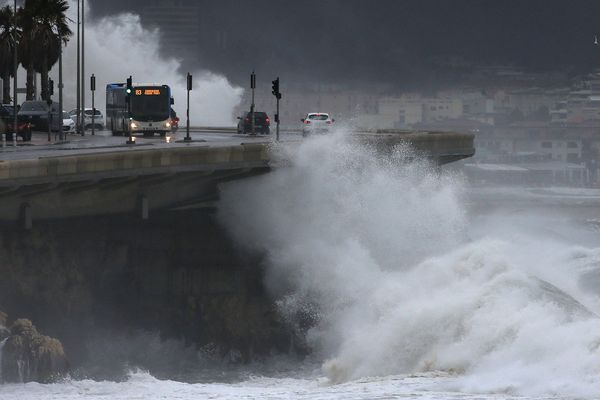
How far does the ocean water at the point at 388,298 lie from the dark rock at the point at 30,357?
2.70 ft

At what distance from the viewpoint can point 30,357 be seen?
106ft

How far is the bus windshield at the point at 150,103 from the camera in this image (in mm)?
65000

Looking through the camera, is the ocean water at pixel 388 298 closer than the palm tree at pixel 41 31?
Yes

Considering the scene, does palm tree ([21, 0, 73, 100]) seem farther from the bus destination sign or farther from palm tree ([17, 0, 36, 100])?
the bus destination sign

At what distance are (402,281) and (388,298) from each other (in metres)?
1.36

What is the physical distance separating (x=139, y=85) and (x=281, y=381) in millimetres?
33097

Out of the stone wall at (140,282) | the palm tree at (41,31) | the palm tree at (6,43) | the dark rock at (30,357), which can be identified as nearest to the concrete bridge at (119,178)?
the stone wall at (140,282)

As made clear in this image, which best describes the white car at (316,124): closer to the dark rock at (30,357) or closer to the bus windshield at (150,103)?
the bus windshield at (150,103)

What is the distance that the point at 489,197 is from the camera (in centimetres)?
15500

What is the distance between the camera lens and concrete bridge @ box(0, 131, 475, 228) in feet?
116

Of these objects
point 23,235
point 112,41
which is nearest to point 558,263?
point 23,235

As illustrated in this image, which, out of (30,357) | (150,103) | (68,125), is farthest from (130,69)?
(30,357)

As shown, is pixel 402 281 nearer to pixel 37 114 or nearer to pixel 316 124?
pixel 316 124

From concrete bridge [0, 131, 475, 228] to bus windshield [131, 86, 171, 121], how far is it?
61.1 ft
